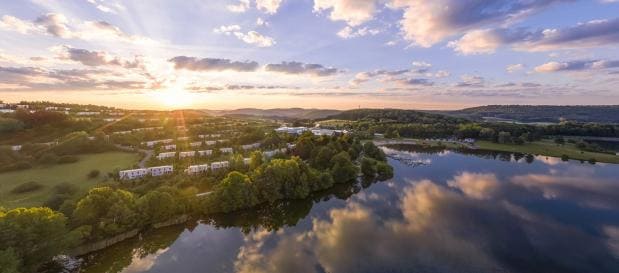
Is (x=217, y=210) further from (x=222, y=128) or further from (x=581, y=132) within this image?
(x=581, y=132)

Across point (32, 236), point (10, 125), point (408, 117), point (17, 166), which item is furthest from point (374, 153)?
point (408, 117)

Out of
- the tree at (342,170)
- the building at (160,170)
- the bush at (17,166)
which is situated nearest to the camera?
the bush at (17,166)

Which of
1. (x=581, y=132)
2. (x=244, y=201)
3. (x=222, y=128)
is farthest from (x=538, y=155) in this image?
(x=222, y=128)

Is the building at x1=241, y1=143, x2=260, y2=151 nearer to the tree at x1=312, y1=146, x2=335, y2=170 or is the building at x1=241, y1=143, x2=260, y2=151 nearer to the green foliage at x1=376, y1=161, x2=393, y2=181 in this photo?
the tree at x1=312, y1=146, x2=335, y2=170

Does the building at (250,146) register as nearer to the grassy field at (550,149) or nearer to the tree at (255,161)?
the tree at (255,161)

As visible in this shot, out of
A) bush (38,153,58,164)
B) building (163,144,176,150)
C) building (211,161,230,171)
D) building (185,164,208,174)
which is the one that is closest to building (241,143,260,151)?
building (163,144,176,150)

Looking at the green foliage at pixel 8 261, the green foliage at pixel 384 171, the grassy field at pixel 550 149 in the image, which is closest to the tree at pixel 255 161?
the green foliage at pixel 384 171

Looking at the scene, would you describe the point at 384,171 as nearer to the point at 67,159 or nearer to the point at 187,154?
the point at 187,154
